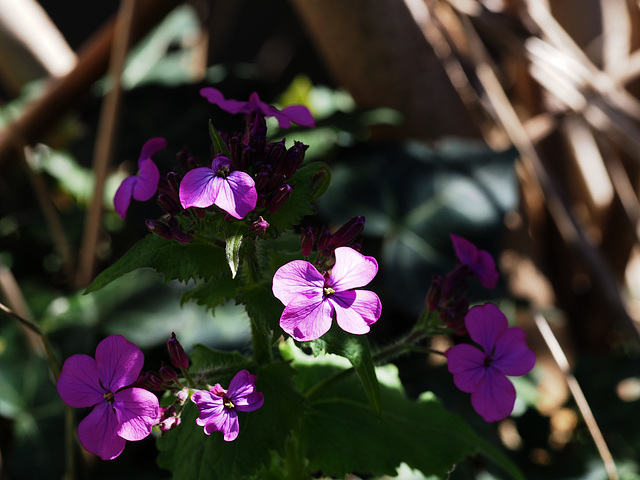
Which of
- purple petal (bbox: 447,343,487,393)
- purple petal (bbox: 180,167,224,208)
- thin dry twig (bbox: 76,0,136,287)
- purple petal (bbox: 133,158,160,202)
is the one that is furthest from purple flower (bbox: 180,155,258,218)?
thin dry twig (bbox: 76,0,136,287)

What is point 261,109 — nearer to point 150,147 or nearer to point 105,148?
point 150,147

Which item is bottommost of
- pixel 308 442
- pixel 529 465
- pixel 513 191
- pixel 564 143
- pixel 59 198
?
pixel 529 465

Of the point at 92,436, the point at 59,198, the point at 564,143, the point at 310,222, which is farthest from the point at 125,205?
the point at 564,143

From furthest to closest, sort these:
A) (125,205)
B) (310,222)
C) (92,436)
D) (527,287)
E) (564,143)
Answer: (564,143)
(527,287)
(310,222)
(125,205)
(92,436)

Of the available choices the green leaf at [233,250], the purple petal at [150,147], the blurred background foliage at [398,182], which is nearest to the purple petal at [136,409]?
the green leaf at [233,250]

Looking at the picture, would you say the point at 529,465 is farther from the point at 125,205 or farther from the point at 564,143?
the point at 125,205

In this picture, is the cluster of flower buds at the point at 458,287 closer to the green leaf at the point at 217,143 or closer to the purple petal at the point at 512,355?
the purple petal at the point at 512,355
